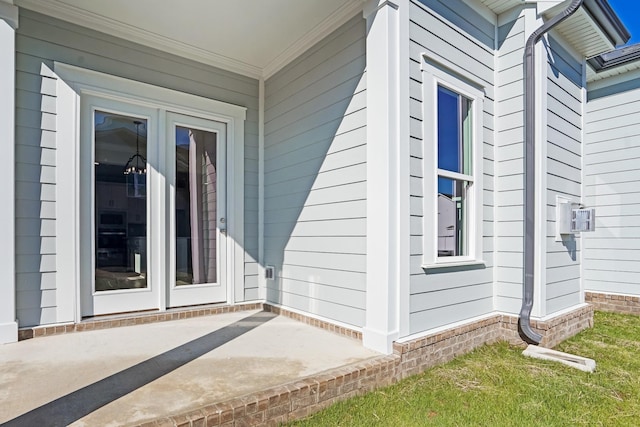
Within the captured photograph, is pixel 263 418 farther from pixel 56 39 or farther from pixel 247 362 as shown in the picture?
pixel 56 39

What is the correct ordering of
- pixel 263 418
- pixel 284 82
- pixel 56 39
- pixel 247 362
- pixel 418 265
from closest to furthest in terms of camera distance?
pixel 263 418 → pixel 247 362 → pixel 418 265 → pixel 56 39 → pixel 284 82

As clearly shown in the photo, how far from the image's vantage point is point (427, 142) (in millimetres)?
2936

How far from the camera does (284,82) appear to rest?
3889 millimetres

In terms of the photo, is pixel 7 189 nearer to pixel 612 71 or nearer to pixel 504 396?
pixel 504 396

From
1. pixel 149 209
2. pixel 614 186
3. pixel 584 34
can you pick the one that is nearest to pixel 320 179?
pixel 149 209

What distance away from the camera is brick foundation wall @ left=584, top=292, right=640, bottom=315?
186 inches

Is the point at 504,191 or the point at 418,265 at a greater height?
the point at 504,191

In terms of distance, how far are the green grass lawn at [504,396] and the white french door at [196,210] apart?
2098mm

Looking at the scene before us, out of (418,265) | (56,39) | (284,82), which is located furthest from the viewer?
(284,82)

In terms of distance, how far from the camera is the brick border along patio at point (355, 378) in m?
1.79

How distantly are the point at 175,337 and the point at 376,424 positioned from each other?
5.62ft

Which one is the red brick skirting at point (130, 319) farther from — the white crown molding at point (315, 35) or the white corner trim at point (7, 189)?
the white crown molding at point (315, 35)

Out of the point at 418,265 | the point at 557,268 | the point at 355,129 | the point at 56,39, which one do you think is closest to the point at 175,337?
the point at 418,265

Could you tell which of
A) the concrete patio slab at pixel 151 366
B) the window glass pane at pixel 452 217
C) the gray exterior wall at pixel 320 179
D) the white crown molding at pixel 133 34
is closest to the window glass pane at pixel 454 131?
the window glass pane at pixel 452 217
